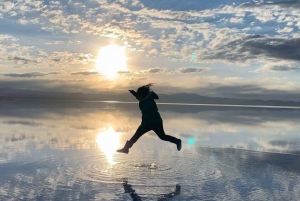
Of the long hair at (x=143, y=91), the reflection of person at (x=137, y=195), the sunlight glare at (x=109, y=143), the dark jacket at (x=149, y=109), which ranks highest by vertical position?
the long hair at (x=143, y=91)

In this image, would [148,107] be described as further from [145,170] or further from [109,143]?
[109,143]

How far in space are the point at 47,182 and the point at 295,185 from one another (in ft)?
15.6

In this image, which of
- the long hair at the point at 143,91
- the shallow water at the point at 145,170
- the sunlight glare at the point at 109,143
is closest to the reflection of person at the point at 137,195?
the shallow water at the point at 145,170

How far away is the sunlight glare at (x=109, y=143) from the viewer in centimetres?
956

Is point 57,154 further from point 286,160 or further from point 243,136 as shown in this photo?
point 243,136

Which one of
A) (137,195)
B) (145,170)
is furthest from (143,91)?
(137,195)

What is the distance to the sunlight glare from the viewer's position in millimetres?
9559

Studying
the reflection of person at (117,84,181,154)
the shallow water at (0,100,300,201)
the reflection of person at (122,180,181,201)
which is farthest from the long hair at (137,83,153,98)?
the reflection of person at (122,180,181,201)

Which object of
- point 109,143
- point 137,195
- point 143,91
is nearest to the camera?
point 137,195

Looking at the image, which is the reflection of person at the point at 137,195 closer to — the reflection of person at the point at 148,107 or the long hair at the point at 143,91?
the reflection of person at the point at 148,107

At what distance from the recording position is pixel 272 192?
20.7 feet

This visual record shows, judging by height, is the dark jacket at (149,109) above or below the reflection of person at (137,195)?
above

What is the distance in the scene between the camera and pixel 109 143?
11.9 meters

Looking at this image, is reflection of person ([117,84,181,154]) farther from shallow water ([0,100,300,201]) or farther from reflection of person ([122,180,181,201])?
reflection of person ([122,180,181,201])
